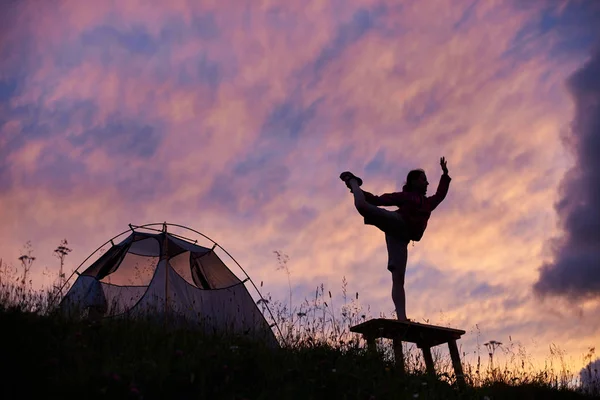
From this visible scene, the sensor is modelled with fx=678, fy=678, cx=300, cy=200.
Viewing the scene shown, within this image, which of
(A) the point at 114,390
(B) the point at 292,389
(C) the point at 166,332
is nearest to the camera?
(A) the point at 114,390

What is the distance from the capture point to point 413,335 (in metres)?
9.87

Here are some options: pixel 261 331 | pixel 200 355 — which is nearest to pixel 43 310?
pixel 200 355

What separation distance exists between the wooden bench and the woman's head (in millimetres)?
2203

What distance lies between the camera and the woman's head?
34.9ft

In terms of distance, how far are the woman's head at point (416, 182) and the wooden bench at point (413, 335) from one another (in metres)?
2.20

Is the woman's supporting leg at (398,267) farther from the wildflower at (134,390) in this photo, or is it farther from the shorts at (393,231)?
the wildflower at (134,390)

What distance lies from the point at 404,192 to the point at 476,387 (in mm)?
3042

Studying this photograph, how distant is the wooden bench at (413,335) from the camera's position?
9.33 m

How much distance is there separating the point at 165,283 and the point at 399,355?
430 cm

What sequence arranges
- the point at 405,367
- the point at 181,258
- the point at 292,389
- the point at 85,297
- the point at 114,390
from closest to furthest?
the point at 114,390, the point at 292,389, the point at 405,367, the point at 85,297, the point at 181,258

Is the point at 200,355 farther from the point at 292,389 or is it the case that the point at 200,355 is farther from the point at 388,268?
the point at 388,268

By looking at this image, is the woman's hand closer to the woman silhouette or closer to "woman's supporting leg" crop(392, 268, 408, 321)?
the woman silhouette

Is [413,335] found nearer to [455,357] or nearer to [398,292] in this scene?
[398,292]

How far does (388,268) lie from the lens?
10.1 m
